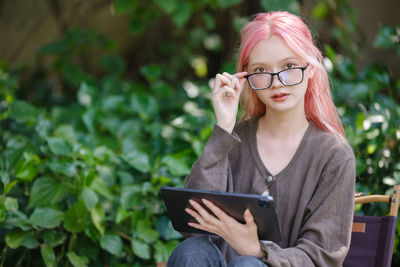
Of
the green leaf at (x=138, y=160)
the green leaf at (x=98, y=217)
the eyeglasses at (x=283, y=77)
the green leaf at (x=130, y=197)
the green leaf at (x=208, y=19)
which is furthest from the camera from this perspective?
the green leaf at (x=208, y=19)

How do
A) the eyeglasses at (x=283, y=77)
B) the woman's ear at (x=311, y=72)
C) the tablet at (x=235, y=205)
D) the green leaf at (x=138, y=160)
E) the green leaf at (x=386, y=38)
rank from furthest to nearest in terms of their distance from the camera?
the green leaf at (x=386, y=38), the green leaf at (x=138, y=160), the woman's ear at (x=311, y=72), the eyeglasses at (x=283, y=77), the tablet at (x=235, y=205)

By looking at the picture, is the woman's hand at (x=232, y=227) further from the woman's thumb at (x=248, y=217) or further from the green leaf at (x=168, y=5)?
the green leaf at (x=168, y=5)

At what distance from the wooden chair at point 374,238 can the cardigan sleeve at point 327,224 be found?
1.08 feet

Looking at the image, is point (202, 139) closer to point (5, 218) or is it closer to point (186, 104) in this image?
point (186, 104)

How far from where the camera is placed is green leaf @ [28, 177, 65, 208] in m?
2.63

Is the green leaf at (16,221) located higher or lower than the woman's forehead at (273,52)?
lower

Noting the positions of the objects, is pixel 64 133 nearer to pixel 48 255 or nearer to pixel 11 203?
pixel 11 203

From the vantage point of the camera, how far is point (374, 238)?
6.98ft

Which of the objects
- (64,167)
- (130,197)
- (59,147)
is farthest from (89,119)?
(130,197)

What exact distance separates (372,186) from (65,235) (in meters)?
1.58

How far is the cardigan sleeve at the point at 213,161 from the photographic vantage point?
191 centimetres

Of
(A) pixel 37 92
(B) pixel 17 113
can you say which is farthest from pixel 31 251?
(A) pixel 37 92

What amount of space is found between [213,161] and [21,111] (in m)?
1.83

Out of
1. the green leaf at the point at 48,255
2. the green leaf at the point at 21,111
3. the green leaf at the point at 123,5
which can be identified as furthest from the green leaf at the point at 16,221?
the green leaf at the point at 123,5
